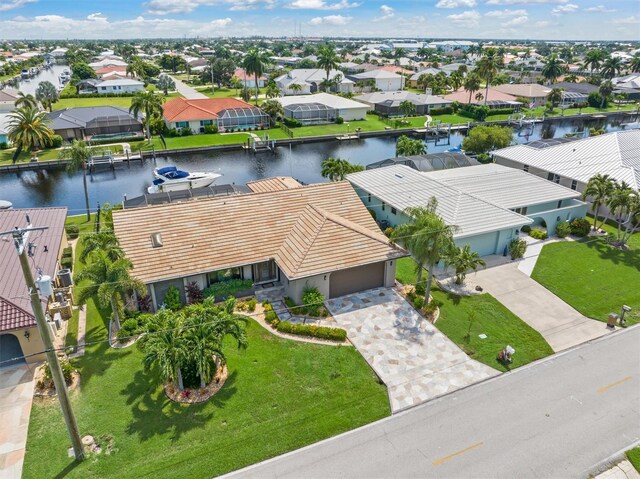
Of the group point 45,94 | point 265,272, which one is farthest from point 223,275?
point 45,94

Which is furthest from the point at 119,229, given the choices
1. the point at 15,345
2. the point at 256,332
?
the point at 256,332

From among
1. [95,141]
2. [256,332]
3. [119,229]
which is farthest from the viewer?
[95,141]

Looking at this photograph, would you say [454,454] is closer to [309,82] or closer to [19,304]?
[19,304]

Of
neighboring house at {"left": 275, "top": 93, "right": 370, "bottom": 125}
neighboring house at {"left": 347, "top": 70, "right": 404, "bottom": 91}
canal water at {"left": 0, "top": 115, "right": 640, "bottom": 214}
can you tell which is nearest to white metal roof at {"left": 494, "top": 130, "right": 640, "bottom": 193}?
canal water at {"left": 0, "top": 115, "right": 640, "bottom": 214}

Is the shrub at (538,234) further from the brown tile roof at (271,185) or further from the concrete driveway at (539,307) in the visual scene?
the brown tile roof at (271,185)

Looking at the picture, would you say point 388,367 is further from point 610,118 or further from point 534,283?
point 610,118

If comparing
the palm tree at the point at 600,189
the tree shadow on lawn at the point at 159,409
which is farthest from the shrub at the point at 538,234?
the tree shadow on lawn at the point at 159,409
